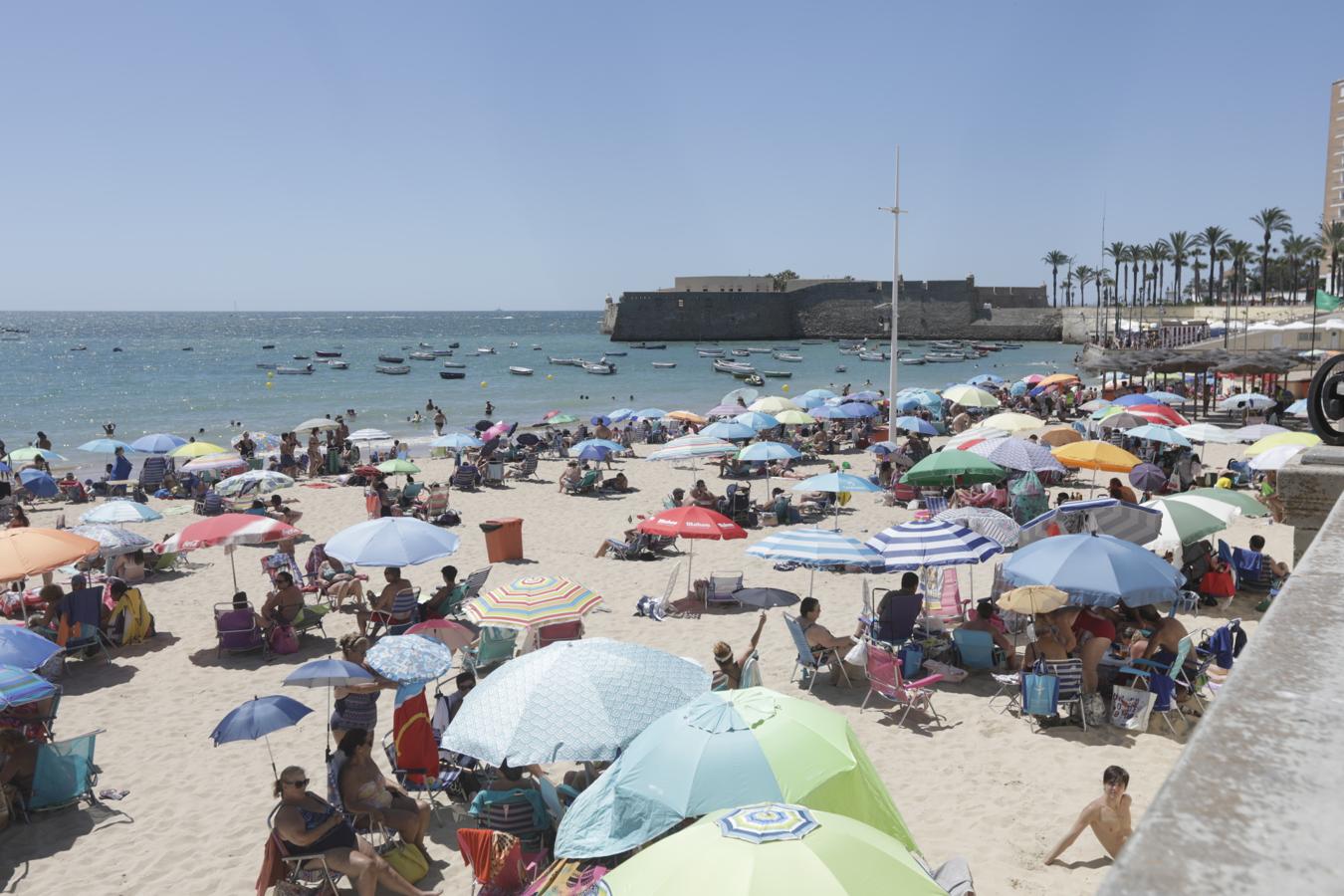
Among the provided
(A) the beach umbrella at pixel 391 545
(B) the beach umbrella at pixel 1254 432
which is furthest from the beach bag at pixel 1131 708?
(B) the beach umbrella at pixel 1254 432

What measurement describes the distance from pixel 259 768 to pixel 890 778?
5.04 metres

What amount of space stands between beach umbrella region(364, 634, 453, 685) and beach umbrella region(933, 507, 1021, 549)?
20.9 ft

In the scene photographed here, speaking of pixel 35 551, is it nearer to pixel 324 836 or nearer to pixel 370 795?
pixel 370 795

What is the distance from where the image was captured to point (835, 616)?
450 inches

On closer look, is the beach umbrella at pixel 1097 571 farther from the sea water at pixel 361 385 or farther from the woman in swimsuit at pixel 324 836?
the sea water at pixel 361 385

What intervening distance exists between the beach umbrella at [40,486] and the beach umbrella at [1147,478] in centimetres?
2080

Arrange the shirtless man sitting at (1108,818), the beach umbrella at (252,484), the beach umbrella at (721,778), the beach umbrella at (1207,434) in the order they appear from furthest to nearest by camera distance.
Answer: the beach umbrella at (252,484) < the beach umbrella at (1207,434) < the shirtless man sitting at (1108,818) < the beach umbrella at (721,778)

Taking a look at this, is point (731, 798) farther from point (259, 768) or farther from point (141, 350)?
point (141, 350)

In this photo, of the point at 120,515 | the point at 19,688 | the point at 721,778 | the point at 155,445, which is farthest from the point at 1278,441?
the point at 155,445

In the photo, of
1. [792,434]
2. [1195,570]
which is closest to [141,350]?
[792,434]

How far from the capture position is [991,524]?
11.7 meters

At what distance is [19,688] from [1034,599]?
8125 mm

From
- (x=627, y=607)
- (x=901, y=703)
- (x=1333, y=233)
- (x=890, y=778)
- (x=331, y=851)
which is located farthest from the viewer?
(x=1333, y=233)

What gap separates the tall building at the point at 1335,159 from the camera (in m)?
78.2
